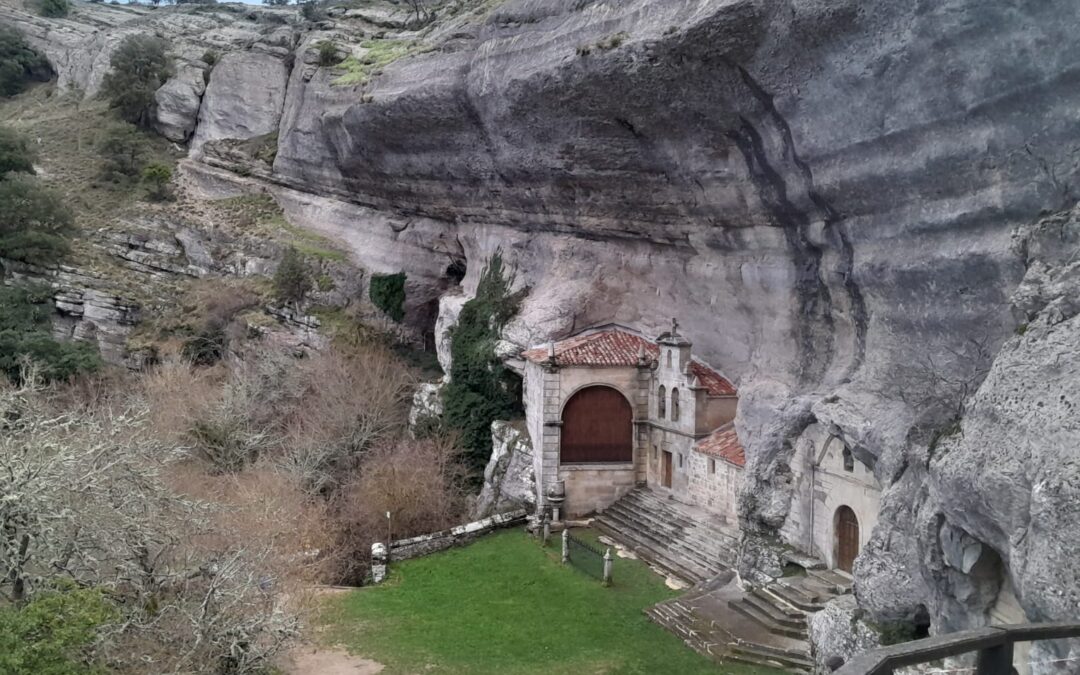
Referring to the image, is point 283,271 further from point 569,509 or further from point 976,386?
point 976,386

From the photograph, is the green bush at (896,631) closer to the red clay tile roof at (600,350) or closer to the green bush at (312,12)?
the red clay tile roof at (600,350)

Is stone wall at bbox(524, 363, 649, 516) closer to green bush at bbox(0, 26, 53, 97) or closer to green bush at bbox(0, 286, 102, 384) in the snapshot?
green bush at bbox(0, 286, 102, 384)

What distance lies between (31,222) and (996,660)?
120 ft

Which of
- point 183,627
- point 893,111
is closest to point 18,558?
point 183,627

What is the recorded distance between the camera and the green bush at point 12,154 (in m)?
33.4

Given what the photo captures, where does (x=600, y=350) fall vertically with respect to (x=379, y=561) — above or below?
above

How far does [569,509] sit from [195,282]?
21165mm

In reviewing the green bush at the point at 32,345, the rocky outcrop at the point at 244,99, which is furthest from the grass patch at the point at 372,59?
the green bush at the point at 32,345

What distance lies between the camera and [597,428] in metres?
22.4

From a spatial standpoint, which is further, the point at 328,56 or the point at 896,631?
the point at 328,56

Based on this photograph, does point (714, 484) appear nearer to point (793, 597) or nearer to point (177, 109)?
point (793, 597)

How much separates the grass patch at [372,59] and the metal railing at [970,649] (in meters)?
26.5

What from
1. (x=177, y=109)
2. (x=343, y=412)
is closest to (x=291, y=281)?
(x=343, y=412)

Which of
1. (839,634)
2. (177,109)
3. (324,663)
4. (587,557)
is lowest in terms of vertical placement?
(324,663)
